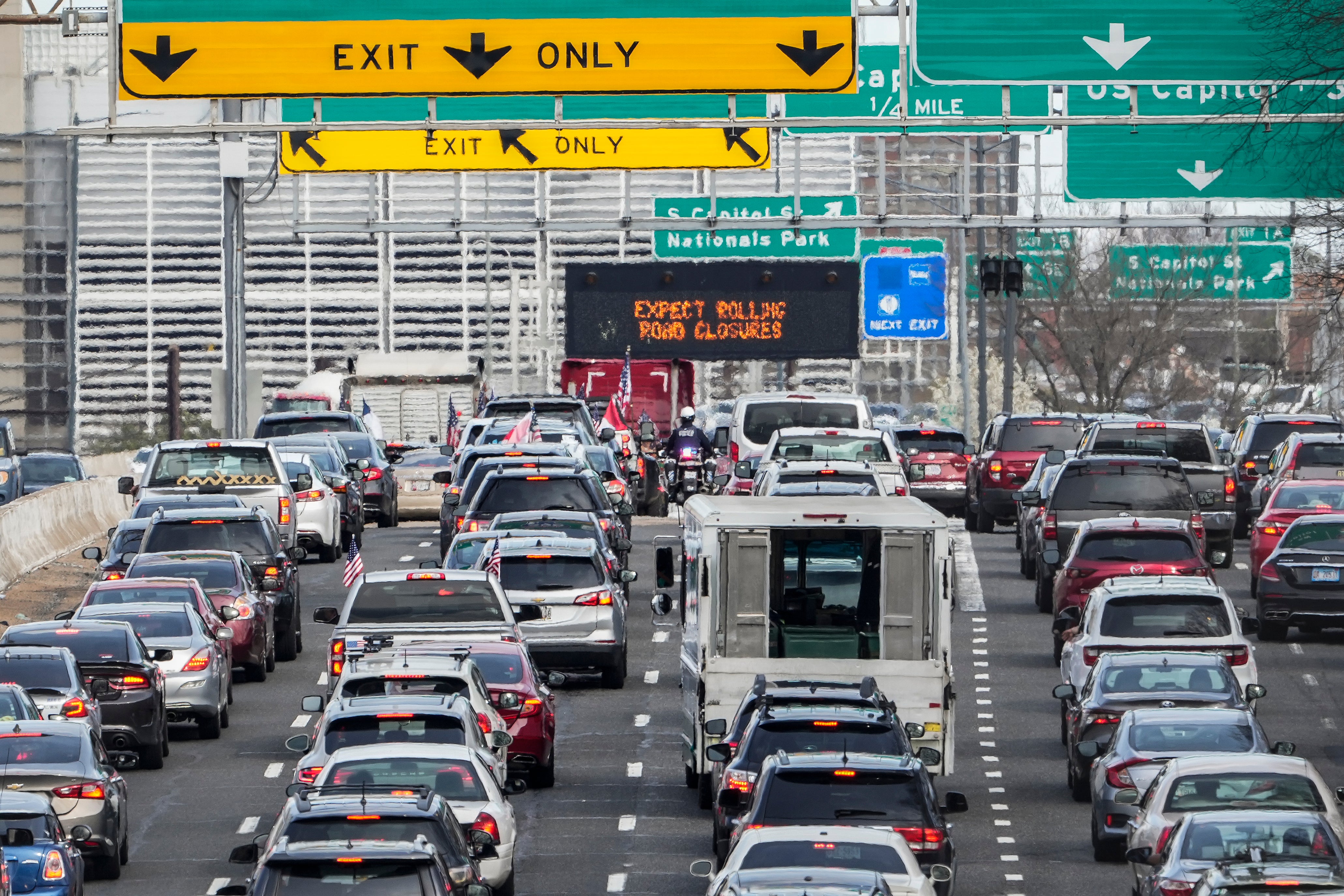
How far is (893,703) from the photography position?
21.3 metres

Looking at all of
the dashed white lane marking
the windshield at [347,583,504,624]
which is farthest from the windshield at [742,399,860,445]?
the windshield at [347,583,504,624]

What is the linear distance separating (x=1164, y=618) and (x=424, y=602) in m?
7.13

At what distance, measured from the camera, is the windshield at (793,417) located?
43.0 m

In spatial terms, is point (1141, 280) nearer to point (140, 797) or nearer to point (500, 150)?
point (500, 150)

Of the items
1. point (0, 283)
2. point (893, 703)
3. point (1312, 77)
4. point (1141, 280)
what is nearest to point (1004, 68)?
point (1312, 77)

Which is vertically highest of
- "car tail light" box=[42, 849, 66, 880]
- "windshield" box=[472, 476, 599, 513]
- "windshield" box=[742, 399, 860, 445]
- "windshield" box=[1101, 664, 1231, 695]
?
"windshield" box=[742, 399, 860, 445]

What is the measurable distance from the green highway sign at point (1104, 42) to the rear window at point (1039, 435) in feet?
38.1

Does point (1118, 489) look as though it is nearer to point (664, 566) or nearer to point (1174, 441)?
point (1174, 441)

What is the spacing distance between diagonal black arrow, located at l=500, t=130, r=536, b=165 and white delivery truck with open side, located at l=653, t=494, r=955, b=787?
56.9ft

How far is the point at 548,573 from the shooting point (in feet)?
98.3

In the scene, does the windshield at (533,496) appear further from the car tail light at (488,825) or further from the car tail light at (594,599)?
the car tail light at (488,825)

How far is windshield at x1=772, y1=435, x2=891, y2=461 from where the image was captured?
38.2 metres

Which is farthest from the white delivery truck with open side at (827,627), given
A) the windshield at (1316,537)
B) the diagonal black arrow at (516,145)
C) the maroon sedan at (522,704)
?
the diagonal black arrow at (516,145)

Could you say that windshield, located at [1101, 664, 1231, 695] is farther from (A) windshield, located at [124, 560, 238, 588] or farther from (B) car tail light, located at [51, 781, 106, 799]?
(A) windshield, located at [124, 560, 238, 588]
